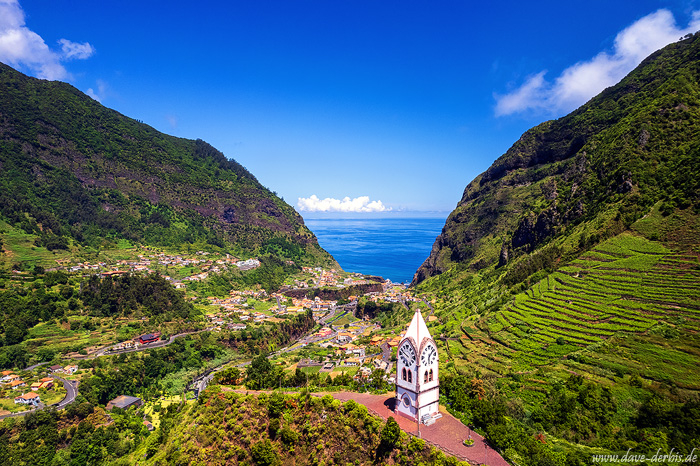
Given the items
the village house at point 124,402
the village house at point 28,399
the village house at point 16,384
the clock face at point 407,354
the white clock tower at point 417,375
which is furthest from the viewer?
the village house at point 124,402

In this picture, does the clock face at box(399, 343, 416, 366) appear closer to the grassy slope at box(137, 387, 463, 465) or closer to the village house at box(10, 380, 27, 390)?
the grassy slope at box(137, 387, 463, 465)

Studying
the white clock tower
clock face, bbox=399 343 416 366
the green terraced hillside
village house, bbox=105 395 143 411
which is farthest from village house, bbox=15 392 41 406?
the green terraced hillside

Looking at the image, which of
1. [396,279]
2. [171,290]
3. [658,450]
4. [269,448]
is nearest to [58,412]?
[269,448]

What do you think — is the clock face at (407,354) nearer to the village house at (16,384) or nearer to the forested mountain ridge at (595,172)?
the forested mountain ridge at (595,172)

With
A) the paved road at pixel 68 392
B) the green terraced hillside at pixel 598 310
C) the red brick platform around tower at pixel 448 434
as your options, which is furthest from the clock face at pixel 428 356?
the paved road at pixel 68 392

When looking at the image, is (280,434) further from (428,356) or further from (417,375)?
(428,356)

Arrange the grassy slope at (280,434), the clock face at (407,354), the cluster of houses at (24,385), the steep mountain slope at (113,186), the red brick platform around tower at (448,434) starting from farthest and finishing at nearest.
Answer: the steep mountain slope at (113,186) < the cluster of houses at (24,385) < the grassy slope at (280,434) < the clock face at (407,354) < the red brick platform around tower at (448,434)

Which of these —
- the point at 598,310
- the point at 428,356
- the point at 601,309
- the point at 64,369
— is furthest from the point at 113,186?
the point at 601,309
